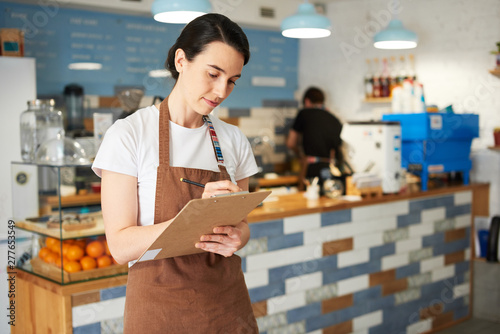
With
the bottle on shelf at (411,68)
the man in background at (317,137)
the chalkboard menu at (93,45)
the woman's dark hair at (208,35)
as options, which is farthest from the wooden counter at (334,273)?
the chalkboard menu at (93,45)

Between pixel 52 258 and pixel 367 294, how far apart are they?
2.24 m

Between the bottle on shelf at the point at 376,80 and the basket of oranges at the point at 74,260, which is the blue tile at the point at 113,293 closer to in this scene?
the basket of oranges at the point at 74,260


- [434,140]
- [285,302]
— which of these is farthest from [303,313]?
[434,140]

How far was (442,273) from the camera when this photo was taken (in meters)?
4.49

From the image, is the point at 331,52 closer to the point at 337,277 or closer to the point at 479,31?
the point at 479,31

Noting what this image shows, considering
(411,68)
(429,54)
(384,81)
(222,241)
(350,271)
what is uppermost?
(429,54)

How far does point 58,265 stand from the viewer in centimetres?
244

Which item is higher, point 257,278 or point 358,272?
point 257,278

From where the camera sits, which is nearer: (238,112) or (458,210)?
(458,210)

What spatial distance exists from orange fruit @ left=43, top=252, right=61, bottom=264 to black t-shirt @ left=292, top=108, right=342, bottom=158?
4.00 metres

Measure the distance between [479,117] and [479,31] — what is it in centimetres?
83

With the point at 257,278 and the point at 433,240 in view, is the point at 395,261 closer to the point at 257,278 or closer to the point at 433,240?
the point at 433,240

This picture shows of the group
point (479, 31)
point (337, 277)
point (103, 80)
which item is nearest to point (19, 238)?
point (337, 277)

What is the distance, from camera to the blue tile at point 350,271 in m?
3.58
